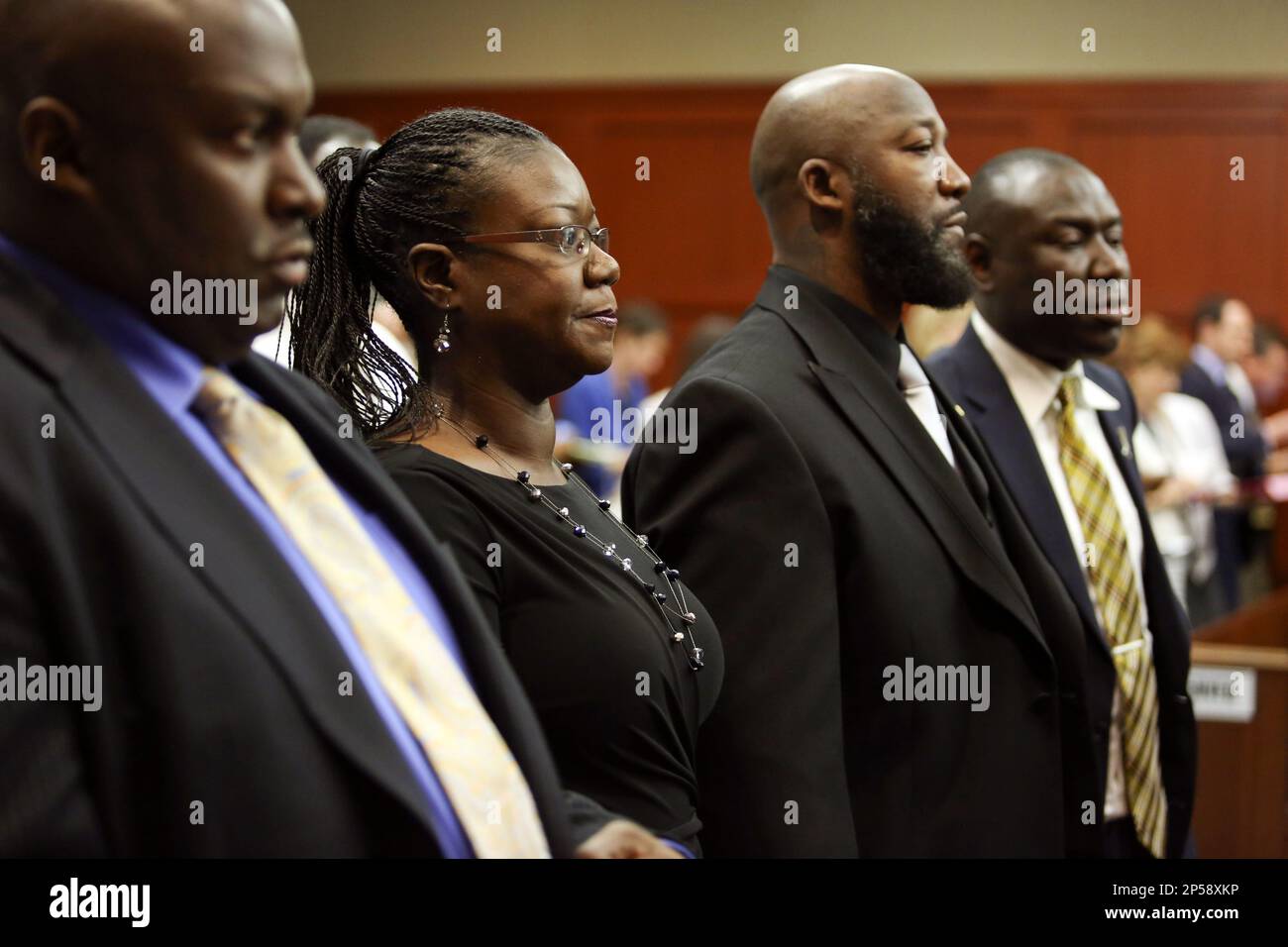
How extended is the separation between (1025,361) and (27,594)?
81.0 inches

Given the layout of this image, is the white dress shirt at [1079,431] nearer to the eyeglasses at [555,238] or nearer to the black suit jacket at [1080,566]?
the black suit jacket at [1080,566]

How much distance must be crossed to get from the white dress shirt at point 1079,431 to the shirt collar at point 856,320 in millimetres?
486

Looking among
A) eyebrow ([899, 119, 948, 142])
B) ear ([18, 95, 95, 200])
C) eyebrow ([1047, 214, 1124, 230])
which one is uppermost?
ear ([18, 95, 95, 200])

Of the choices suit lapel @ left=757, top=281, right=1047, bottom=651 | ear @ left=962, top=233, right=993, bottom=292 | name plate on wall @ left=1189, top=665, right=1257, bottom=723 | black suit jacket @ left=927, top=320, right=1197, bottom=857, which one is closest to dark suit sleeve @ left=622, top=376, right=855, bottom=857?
suit lapel @ left=757, top=281, right=1047, bottom=651

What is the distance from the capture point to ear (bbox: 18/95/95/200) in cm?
94

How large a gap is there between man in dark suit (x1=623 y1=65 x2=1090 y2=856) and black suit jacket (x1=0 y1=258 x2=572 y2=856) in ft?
3.07

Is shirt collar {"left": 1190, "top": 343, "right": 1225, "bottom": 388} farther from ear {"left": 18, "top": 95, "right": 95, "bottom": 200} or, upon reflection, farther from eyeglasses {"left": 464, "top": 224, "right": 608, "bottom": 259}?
ear {"left": 18, "top": 95, "right": 95, "bottom": 200}

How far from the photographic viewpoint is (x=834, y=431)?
198 centimetres

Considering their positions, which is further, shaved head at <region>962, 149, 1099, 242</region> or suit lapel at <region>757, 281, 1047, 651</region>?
shaved head at <region>962, 149, 1099, 242</region>

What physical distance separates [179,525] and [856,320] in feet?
4.55

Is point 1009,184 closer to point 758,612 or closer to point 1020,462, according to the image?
point 1020,462

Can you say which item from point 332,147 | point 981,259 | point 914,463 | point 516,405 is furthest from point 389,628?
point 981,259
